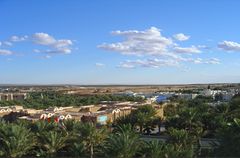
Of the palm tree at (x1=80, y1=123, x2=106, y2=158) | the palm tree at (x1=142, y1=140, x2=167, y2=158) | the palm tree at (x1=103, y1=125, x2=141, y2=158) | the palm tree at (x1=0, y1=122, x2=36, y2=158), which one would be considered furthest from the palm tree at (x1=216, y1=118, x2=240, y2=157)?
the palm tree at (x1=0, y1=122, x2=36, y2=158)

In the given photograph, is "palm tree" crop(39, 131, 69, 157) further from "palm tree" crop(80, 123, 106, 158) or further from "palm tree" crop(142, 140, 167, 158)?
"palm tree" crop(142, 140, 167, 158)

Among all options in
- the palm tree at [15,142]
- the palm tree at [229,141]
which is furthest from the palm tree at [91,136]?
the palm tree at [229,141]

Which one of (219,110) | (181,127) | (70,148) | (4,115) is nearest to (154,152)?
(70,148)

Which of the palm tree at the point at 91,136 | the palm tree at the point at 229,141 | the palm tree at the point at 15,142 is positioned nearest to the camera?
the palm tree at the point at 229,141

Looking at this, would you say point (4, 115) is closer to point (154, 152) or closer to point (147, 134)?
point (147, 134)

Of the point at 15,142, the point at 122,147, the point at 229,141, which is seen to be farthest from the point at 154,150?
the point at 15,142

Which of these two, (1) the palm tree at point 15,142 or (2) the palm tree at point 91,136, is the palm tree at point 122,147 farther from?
(1) the palm tree at point 15,142
